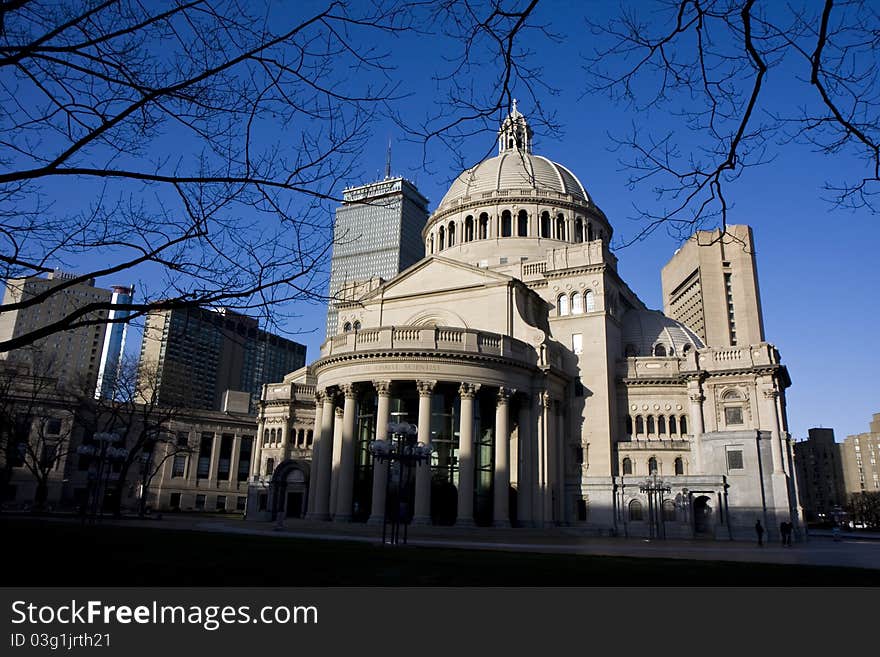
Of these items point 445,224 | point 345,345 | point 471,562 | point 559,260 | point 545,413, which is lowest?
point 471,562

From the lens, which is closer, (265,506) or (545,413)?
(545,413)

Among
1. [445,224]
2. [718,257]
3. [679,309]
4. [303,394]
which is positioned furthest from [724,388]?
[679,309]

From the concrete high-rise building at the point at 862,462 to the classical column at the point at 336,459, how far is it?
157 m

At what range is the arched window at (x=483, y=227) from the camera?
70.8m

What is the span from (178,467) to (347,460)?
51639 millimetres

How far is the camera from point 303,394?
72.1 meters

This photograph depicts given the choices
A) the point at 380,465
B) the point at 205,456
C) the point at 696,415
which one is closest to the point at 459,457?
the point at 380,465

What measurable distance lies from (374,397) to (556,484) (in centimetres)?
1584

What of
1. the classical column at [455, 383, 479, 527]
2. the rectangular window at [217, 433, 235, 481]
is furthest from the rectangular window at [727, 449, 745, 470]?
the rectangular window at [217, 433, 235, 481]

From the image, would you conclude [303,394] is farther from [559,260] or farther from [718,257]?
[718,257]

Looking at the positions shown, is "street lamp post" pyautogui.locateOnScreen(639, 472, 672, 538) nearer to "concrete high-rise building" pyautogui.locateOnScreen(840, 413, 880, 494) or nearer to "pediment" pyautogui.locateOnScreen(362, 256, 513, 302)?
"pediment" pyautogui.locateOnScreen(362, 256, 513, 302)

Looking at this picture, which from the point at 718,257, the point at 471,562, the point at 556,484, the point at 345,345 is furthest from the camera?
the point at 718,257

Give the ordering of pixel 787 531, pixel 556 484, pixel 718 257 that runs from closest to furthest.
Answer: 1. pixel 787 531
2. pixel 556 484
3. pixel 718 257

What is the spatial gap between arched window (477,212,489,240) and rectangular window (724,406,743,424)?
29.6 meters
